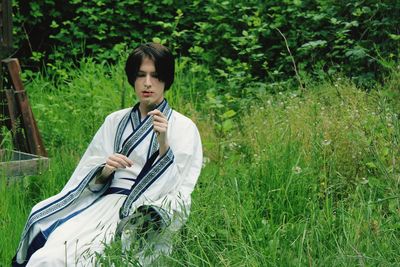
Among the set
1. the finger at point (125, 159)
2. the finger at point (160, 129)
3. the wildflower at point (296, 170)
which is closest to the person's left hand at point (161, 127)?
the finger at point (160, 129)

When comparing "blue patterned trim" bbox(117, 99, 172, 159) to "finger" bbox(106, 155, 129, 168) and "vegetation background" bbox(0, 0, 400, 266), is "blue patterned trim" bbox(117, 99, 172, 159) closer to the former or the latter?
"finger" bbox(106, 155, 129, 168)

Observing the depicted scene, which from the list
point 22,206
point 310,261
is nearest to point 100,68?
point 22,206

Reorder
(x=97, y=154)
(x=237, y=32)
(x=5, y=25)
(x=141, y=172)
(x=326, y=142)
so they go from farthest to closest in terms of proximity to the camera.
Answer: (x=237, y=32), (x=5, y=25), (x=326, y=142), (x=97, y=154), (x=141, y=172)

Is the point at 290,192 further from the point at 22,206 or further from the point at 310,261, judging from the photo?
the point at 22,206

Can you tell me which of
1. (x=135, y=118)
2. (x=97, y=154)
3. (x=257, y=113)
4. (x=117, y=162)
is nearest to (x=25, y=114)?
(x=257, y=113)

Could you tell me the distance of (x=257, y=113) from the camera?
6590 millimetres

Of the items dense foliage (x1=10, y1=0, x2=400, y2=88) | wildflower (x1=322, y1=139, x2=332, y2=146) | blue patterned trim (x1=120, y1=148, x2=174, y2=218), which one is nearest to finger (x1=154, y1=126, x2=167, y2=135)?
blue patterned trim (x1=120, y1=148, x2=174, y2=218)

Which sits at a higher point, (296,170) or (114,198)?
(114,198)

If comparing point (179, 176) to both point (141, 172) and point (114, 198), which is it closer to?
point (141, 172)

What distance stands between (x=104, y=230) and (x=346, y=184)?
1.46 metres

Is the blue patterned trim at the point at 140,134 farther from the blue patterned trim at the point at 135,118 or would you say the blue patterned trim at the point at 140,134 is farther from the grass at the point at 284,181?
the grass at the point at 284,181

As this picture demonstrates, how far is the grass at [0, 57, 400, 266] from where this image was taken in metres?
4.25

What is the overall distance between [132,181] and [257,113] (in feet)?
6.72

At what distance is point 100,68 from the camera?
28.8 feet
